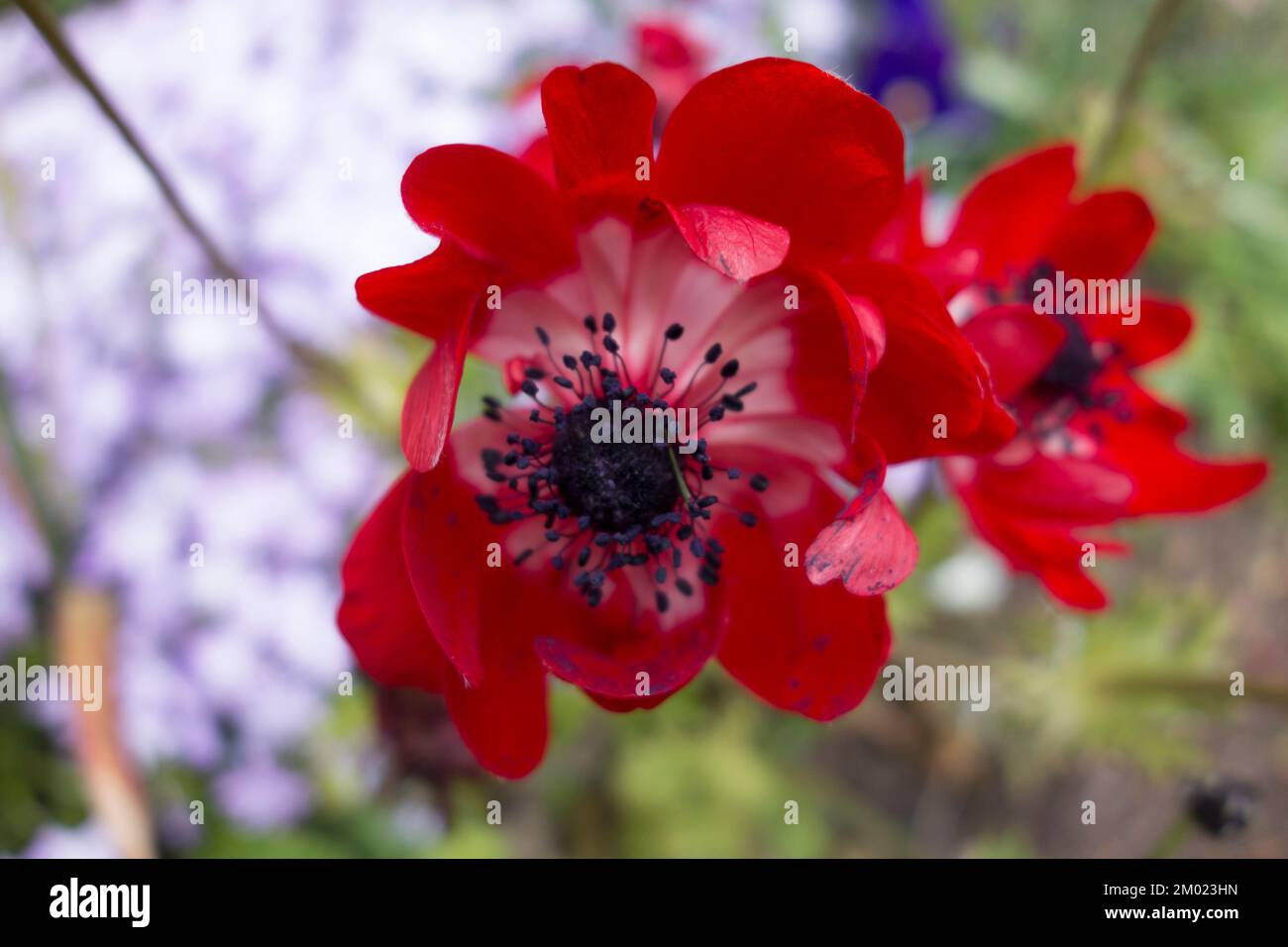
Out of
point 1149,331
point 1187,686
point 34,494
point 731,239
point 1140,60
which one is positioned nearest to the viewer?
point 731,239

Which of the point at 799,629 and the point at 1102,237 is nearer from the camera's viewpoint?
the point at 799,629

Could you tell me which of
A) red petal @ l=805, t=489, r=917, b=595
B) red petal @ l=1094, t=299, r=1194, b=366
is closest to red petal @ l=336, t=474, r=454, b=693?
red petal @ l=805, t=489, r=917, b=595

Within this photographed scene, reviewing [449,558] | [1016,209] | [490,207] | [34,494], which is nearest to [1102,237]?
[1016,209]

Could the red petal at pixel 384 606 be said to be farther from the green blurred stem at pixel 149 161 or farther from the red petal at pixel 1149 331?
the red petal at pixel 1149 331

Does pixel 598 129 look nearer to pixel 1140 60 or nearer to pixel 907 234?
pixel 907 234

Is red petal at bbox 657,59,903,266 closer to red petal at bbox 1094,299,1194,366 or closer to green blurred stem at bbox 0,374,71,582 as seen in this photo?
red petal at bbox 1094,299,1194,366
